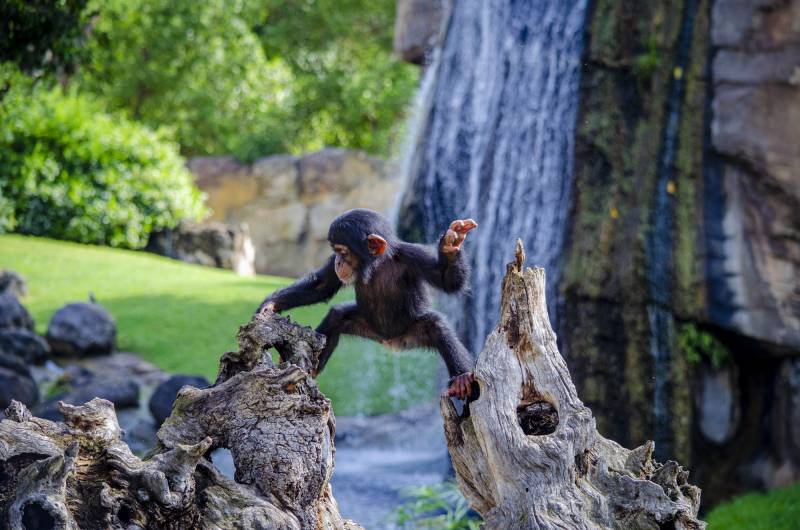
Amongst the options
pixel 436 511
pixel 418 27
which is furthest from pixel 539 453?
pixel 418 27

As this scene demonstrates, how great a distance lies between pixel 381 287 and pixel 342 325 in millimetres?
275

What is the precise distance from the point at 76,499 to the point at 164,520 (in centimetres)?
27

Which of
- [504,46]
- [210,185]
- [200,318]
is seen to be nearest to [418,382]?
[200,318]

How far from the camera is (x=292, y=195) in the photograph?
1942 cm

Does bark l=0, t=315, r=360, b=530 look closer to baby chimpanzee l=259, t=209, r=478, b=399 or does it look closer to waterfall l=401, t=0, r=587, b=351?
baby chimpanzee l=259, t=209, r=478, b=399

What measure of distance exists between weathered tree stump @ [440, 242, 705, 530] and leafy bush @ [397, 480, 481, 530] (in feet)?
9.37

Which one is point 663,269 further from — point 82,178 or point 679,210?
point 82,178

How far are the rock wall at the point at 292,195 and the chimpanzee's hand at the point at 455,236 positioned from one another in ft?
49.1

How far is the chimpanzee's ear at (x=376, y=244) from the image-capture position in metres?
4.16

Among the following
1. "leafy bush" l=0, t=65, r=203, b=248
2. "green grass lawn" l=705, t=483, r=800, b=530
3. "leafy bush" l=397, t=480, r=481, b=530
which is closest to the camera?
"leafy bush" l=397, t=480, r=481, b=530

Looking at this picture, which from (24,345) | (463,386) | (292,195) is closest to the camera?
(463,386)

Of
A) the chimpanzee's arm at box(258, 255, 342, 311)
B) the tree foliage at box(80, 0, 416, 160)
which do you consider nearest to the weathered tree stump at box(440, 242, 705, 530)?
the chimpanzee's arm at box(258, 255, 342, 311)

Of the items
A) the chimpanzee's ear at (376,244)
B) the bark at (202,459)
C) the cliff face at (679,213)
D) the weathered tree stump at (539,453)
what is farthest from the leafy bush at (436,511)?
the bark at (202,459)

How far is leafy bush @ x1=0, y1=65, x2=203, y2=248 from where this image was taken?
1429 cm
